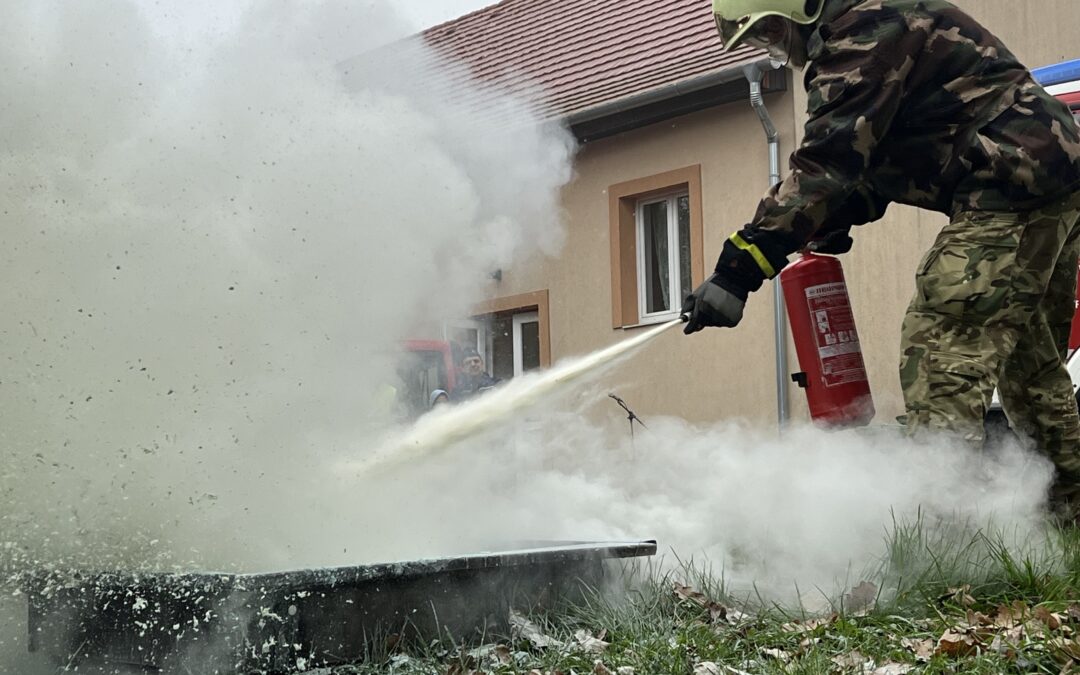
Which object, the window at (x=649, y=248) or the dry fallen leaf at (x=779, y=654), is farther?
the window at (x=649, y=248)

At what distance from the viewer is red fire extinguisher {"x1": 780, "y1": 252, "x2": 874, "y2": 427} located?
4809 mm

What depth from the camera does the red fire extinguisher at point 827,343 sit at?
4809 millimetres

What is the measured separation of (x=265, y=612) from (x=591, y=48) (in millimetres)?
11637

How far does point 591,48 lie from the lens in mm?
13609

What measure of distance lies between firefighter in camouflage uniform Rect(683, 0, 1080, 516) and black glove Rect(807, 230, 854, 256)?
1.43 ft

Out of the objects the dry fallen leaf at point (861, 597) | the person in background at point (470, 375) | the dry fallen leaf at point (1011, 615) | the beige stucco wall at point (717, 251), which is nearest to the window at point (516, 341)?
the beige stucco wall at point (717, 251)

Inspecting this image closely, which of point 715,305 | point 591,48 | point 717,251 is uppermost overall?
point 591,48

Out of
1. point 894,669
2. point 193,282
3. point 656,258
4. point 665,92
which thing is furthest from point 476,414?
point 656,258

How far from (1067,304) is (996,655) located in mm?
2085

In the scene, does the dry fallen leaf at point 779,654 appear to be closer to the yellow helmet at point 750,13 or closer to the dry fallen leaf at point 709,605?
the dry fallen leaf at point 709,605

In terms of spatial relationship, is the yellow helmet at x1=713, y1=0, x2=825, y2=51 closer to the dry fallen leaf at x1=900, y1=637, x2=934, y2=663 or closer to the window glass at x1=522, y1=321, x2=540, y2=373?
the dry fallen leaf at x1=900, y1=637, x2=934, y2=663

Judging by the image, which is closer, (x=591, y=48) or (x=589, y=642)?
(x=589, y=642)

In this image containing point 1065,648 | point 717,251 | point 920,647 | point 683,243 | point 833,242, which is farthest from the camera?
point 683,243

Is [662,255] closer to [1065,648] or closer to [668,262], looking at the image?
[668,262]
